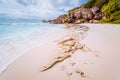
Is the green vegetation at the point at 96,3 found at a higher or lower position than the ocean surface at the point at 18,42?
higher

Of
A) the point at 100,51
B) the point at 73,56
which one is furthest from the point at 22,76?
the point at 100,51

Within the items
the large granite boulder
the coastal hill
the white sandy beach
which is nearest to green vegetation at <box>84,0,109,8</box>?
the coastal hill

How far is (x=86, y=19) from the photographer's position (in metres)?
34.0

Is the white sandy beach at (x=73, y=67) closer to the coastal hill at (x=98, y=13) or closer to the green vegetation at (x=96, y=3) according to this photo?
the coastal hill at (x=98, y=13)

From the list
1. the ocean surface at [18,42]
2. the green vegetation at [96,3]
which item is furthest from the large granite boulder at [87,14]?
the ocean surface at [18,42]

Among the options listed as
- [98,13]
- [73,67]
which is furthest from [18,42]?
[98,13]

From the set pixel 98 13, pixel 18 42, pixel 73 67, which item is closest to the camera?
pixel 73 67

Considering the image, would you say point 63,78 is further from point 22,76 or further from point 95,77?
point 22,76

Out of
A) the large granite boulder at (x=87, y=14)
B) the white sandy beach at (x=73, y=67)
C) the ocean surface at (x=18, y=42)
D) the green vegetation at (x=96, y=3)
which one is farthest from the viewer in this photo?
the green vegetation at (x=96, y=3)

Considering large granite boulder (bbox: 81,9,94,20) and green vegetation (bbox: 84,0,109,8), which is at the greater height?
green vegetation (bbox: 84,0,109,8)

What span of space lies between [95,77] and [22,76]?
6.38ft

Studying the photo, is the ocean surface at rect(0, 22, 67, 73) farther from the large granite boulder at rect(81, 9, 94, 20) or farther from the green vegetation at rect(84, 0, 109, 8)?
the green vegetation at rect(84, 0, 109, 8)

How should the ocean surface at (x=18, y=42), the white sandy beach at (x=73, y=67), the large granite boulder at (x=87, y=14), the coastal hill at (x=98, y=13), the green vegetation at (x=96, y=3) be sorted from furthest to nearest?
1. the green vegetation at (x=96, y=3)
2. the large granite boulder at (x=87, y=14)
3. the coastal hill at (x=98, y=13)
4. the ocean surface at (x=18, y=42)
5. the white sandy beach at (x=73, y=67)

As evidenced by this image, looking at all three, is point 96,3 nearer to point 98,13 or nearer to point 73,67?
point 98,13
